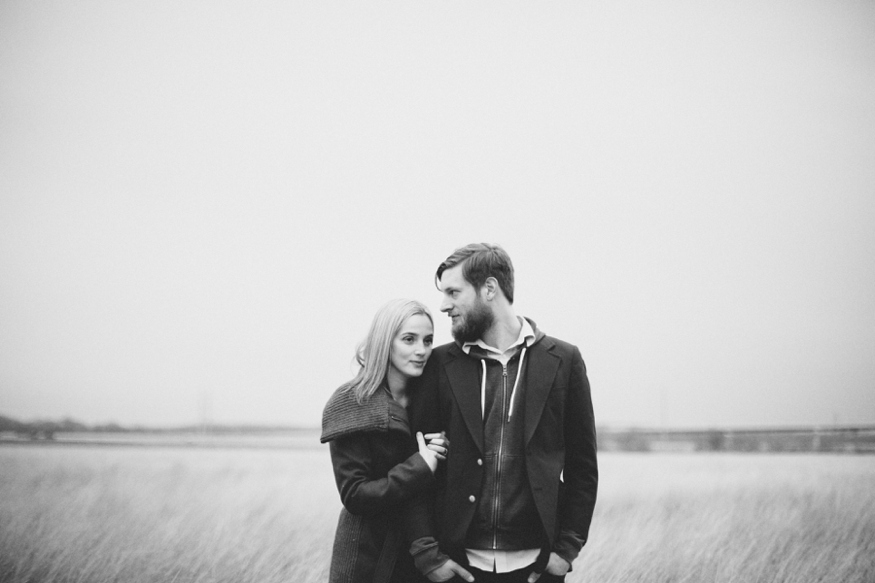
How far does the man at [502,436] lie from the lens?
2.88 meters

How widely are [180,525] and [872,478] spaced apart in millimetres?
9077

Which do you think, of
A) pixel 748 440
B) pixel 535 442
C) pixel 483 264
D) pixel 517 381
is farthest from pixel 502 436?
pixel 748 440

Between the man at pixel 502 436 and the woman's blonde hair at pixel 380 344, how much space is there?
0.21 m

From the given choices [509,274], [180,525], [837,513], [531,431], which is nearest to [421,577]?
[531,431]

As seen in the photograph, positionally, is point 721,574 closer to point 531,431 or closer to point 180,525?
point 531,431

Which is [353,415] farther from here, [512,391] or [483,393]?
[512,391]

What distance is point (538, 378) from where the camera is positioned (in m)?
3.01

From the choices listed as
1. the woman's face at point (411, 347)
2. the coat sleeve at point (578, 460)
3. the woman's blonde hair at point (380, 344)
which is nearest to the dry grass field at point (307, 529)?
the coat sleeve at point (578, 460)

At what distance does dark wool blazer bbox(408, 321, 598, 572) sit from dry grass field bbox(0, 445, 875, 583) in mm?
2456

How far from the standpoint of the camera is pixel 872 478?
8.48 metres

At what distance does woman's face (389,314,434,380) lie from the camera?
121 inches

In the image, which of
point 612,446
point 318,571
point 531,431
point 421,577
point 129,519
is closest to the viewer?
point 531,431

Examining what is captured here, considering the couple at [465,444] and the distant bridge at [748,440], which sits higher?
the couple at [465,444]

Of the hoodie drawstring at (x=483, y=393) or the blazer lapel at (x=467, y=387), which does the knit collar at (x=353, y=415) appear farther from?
the hoodie drawstring at (x=483, y=393)
